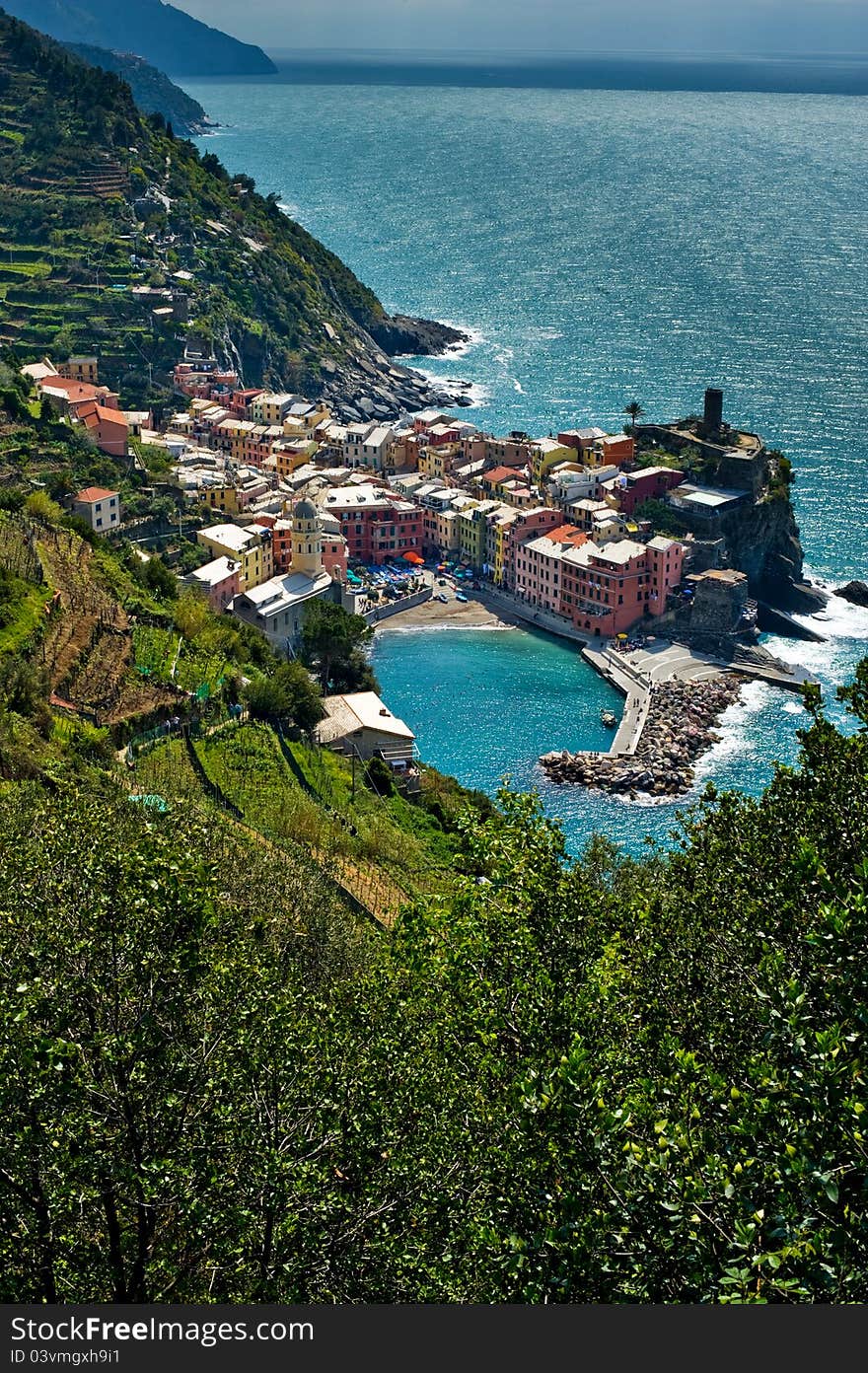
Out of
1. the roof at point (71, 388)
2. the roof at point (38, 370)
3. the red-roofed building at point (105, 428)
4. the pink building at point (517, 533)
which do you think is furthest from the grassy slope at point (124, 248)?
the pink building at point (517, 533)

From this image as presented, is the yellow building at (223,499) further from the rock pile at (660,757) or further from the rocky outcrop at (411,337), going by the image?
the rocky outcrop at (411,337)

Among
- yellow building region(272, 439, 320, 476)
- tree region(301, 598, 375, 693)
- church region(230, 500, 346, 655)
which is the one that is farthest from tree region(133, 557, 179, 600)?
yellow building region(272, 439, 320, 476)

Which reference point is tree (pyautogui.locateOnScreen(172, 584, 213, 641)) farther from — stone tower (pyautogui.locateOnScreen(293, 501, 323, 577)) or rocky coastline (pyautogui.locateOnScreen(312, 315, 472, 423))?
rocky coastline (pyautogui.locateOnScreen(312, 315, 472, 423))

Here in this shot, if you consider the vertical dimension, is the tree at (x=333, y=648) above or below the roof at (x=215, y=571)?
below

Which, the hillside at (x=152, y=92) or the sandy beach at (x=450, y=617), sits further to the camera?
the hillside at (x=152, y=92)

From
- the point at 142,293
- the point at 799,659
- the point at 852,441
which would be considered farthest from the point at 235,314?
the point at 799,659

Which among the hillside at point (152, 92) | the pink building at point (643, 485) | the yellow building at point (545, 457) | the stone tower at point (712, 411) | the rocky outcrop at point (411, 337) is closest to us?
the pink building at point (643, 485)

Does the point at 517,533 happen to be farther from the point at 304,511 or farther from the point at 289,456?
the point at 289,456
